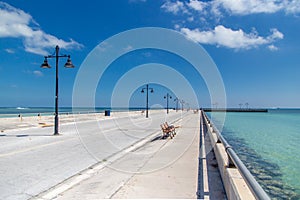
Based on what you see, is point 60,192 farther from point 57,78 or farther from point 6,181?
point 57,78

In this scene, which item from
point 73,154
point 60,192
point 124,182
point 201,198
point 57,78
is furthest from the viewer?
point 57,78

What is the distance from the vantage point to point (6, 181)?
18.9 ft

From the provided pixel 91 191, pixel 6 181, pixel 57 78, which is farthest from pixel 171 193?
pixel 57 78

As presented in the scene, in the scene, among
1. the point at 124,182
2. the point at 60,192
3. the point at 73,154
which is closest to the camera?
the point at 60,192

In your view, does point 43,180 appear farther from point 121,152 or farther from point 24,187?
point 121,152

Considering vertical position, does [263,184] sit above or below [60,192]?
below

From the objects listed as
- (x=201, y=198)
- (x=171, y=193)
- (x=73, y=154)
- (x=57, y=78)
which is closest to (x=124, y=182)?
(x=171, y=193)

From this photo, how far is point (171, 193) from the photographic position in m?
4.98

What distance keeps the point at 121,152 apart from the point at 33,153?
3.32 m

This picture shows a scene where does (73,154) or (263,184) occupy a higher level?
(73,154)

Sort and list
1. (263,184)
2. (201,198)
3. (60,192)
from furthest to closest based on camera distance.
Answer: (263,184)
(60,192)
(201,198)

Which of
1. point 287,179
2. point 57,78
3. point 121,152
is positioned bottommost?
point 287,179

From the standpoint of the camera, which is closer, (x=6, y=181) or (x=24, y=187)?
(x=24, y=187)

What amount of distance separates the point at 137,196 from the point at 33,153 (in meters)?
6.11
